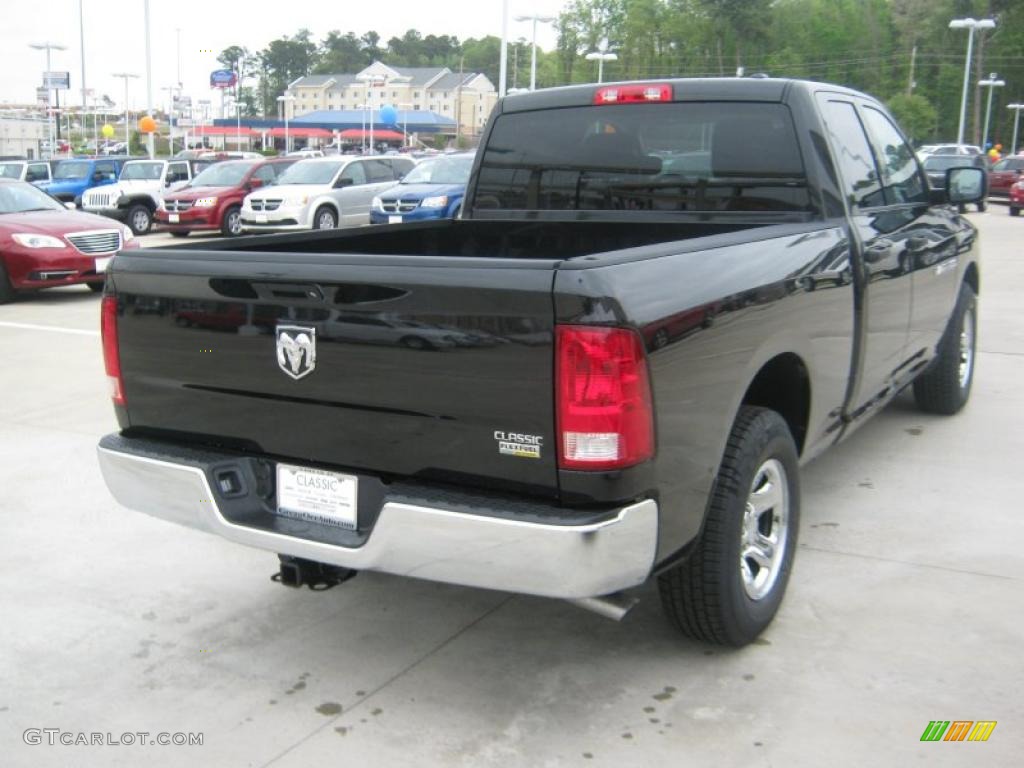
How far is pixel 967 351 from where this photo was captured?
6969 millimetres

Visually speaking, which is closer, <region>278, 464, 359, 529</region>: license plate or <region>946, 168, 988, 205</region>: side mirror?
<region>278, 464, 359, 529</region>: license plate

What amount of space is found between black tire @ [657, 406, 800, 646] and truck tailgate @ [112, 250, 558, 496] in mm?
731

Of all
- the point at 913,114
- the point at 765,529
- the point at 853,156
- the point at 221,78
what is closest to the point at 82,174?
the point at 853,156

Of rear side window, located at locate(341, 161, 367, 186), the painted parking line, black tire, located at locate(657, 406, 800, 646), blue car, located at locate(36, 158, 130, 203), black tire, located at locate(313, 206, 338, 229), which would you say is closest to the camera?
black tire, located at locate(657, 406, 800, 646)

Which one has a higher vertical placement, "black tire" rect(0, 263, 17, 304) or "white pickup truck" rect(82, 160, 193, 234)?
"white pickup truck" rect(82, 160, 193, 234)

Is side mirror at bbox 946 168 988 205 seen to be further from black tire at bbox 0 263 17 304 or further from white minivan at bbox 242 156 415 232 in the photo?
white minivan at bbox 242 156 415 232

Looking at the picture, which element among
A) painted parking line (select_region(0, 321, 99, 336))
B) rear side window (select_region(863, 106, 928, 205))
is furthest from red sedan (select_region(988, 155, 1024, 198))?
rear side window (select_region(863, 106, 928, 205))

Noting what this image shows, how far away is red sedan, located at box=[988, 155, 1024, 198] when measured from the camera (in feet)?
110

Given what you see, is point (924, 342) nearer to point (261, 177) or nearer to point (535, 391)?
point (535, 391)

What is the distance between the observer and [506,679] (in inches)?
137

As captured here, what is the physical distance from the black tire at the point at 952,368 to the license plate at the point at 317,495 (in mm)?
4364

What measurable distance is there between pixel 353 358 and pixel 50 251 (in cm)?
1064

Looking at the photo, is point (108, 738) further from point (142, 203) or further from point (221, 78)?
point (221, 78)

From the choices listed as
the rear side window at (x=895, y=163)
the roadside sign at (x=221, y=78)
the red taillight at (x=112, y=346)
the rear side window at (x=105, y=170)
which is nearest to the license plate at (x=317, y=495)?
the red taillight at (x=112, y=346)
